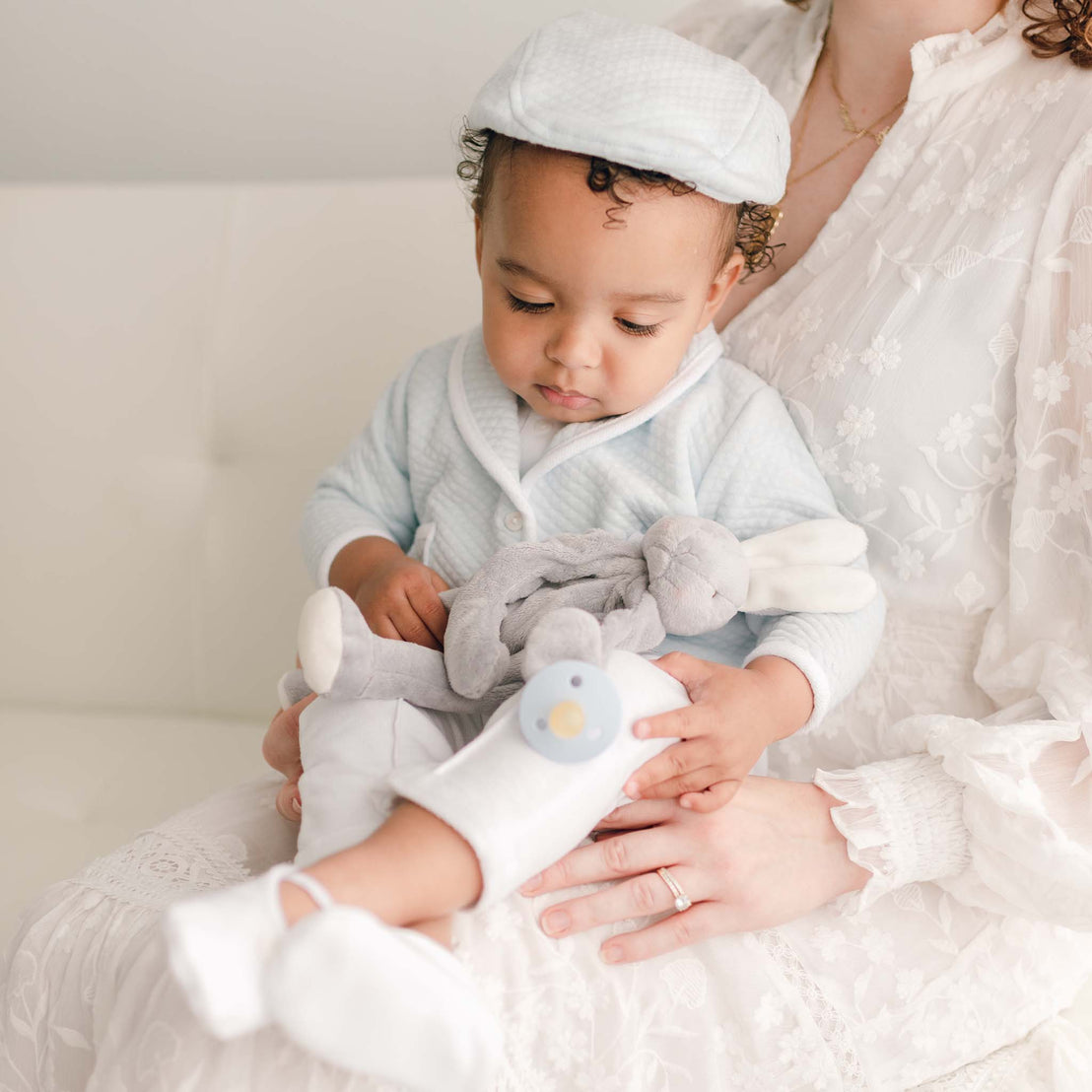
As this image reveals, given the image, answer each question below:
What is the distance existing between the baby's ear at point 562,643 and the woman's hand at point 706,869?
191 millimetres

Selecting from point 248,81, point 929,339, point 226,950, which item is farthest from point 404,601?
point 248,81

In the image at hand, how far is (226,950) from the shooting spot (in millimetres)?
740

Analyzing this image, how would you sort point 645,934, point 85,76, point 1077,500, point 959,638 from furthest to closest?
point 85,76
point 959,638
point 1077,500
point 645,934

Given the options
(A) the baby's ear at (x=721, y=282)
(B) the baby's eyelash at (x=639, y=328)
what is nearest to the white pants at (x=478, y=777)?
(B) the baby's eyelash at (x=639, y=328)

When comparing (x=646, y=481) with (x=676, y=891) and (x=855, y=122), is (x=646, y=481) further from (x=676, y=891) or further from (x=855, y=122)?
(x=855, y=122)

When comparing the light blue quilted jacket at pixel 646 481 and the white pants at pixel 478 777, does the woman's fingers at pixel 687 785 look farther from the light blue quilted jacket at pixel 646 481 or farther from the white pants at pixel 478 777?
the light blue quilted jacket at pixel 646 481

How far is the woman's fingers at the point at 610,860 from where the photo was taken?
105cm

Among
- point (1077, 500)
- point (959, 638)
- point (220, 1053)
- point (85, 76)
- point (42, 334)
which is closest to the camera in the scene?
point (220, 1053)

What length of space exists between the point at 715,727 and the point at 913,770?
0.81 ft

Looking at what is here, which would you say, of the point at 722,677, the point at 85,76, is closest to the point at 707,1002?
the point at 722,677

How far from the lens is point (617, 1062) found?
99cm

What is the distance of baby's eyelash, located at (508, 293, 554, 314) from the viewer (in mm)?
1174

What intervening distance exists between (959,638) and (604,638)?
50cm

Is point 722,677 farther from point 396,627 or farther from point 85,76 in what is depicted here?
point 85,76
